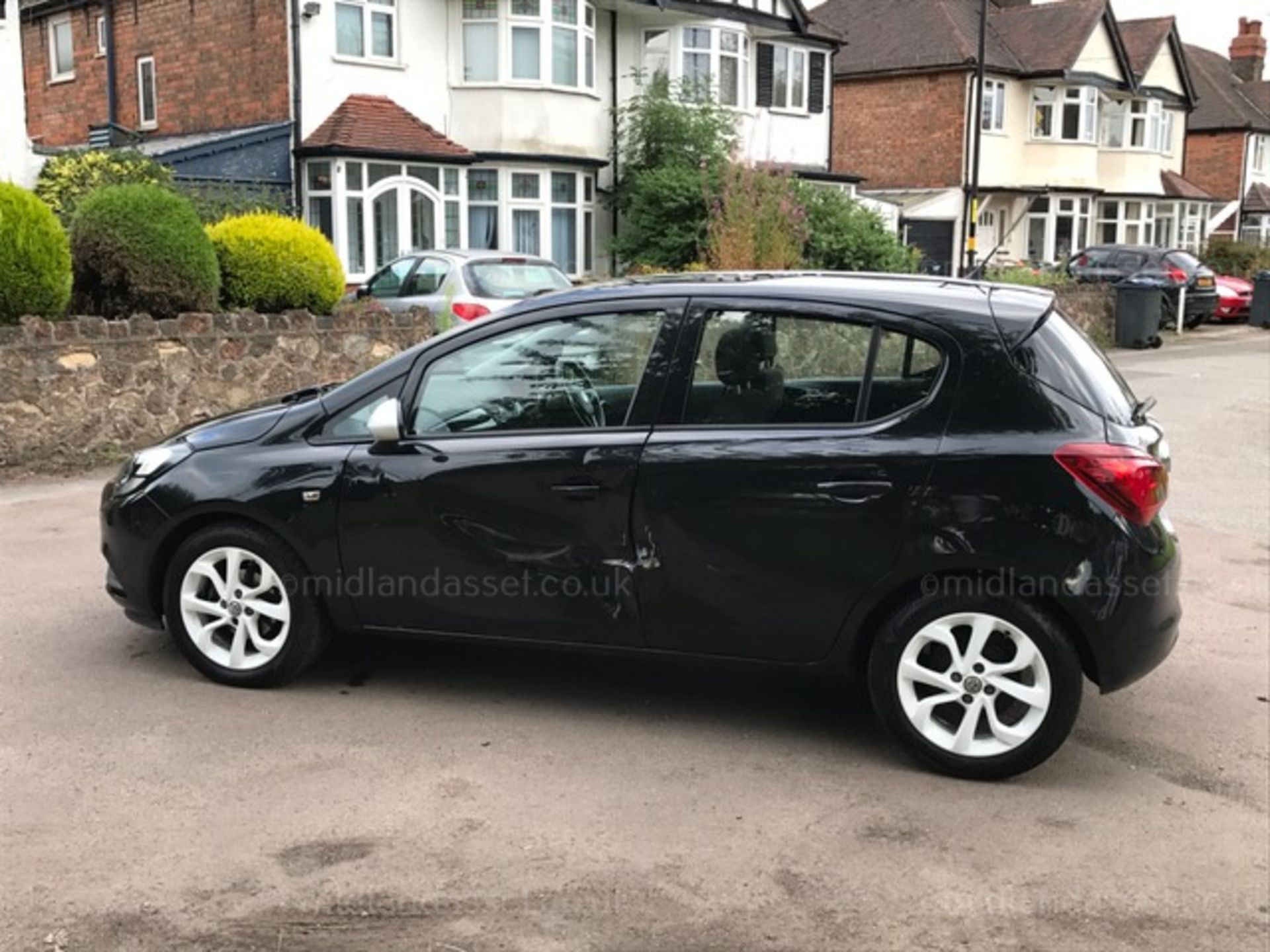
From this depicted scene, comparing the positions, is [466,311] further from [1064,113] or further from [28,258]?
[1064,113]

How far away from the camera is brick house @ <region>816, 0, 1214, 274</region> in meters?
38.2

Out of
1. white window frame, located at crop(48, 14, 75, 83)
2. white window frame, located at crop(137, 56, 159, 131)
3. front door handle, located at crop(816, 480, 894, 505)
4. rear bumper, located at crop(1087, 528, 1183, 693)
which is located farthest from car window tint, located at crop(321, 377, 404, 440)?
white window frame, located at crop(48, 14, 75, 83)

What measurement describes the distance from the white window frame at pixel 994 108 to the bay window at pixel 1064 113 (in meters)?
1.43

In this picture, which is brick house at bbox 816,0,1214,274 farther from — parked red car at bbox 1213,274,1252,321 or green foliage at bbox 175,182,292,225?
green foliage at bbox 175,182,292,225

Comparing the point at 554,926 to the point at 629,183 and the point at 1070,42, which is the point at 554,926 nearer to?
the point at 629,183

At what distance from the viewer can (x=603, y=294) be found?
484 cm

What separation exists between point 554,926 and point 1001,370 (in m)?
2.29

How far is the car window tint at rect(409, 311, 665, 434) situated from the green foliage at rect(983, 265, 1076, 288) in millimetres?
18136

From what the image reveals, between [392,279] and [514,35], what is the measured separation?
1021cm

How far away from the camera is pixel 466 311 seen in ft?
46.6

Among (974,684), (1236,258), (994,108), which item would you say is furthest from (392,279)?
(994,108)

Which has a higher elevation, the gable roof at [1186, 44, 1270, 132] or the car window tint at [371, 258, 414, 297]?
the gable roof at [1186, 44, 1270, 132]

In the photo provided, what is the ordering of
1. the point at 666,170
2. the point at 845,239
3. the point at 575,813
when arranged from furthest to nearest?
1. the point at 666,170
2. the point at 845,239
3. the point at 575,813

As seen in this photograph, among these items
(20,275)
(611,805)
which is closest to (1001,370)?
(611,805)
